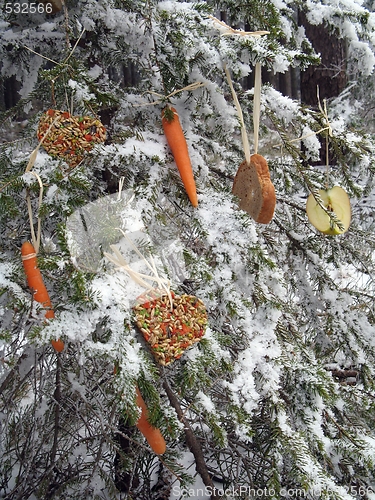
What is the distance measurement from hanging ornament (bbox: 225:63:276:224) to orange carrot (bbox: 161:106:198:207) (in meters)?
0.16

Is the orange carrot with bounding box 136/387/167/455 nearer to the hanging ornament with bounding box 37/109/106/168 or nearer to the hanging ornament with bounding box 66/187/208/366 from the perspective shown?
the hanging ornament with bounding box 66/187/208/366

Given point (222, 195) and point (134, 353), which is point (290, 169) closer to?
point (222, 195)

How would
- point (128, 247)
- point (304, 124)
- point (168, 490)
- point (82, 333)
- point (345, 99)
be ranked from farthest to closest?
point (345, 99) < point (168, 490) < point (304, 124) < point (128, 247) < point (82, 333)

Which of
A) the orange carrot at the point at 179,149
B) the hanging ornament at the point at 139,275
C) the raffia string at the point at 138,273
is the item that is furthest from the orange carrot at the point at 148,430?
the orange carrot at the point at 179,149

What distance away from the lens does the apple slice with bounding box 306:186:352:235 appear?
130cm

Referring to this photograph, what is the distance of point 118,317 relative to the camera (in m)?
0.91

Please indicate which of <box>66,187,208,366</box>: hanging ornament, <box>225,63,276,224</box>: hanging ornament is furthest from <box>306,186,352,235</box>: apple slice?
<box>66,187,208,366</box>: hanging ornament

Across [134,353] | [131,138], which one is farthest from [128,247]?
[131,138]

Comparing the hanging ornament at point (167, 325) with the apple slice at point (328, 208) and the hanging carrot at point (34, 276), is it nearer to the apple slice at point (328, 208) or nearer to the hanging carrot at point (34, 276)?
the hanging carrot at point (34, 276)

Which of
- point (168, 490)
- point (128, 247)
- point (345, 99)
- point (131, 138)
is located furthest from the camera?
point (345, 99)

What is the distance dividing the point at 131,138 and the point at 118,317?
0.65 metres

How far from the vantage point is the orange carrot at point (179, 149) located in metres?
1.22

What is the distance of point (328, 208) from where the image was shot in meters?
1.36

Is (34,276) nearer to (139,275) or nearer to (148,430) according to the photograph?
(139,275)
